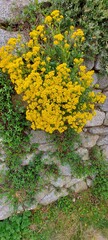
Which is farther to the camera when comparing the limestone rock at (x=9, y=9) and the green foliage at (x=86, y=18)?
the limestone rock at (x=9, y=9)

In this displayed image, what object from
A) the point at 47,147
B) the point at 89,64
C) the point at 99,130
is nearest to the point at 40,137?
the point at 47,147

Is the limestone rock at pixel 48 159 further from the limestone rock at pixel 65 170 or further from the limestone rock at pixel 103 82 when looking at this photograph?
the limestone rock at pixel 103 82

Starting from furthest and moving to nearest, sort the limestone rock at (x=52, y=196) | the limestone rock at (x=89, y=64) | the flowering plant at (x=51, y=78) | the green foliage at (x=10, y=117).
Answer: the limestone rock at (x=52, y=196) < the limestone rock at (x=89, y=64) < the green foliage at (x=10, y=117) < the flowering plant at (x=51, y=78)

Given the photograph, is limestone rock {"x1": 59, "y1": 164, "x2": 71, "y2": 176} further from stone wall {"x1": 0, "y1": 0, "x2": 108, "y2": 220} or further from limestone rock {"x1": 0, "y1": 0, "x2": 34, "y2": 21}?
limestone rock {"x1": 0, "y1": 0, "x2": 34, "y2": 21}

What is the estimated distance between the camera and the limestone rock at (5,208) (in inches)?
130

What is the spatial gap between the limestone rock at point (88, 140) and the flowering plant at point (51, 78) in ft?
1.89

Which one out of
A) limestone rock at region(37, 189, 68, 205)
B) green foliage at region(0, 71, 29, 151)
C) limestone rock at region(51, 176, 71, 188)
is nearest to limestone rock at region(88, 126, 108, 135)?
limestone rock at region(51, 176, 71, 188)

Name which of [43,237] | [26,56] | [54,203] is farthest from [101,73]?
[43,237]

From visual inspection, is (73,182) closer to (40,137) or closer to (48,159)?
(48,159)

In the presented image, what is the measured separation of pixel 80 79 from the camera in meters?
2.48

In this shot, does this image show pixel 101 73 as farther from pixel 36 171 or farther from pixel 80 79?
pixel 36 171

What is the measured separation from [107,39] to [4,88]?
1232 millimetres

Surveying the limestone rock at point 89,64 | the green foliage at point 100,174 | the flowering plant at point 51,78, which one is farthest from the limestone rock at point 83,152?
the limestone rock at point 89,64

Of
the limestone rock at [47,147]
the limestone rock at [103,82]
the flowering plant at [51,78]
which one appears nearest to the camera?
the flowering plant at [51,78]
